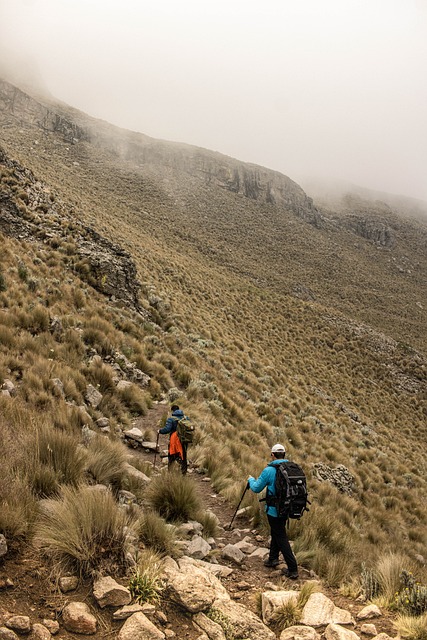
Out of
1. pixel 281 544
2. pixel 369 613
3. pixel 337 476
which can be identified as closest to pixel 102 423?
pixel 281 544

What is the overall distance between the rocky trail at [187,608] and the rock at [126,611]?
0.02 metres

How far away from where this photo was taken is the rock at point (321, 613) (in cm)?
372

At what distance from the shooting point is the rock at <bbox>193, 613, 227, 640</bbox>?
318 cm

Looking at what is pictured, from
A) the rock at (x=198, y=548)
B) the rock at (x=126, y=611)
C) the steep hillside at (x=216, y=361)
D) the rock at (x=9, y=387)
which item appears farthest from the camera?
the steep hillside at (x=216, y=361)

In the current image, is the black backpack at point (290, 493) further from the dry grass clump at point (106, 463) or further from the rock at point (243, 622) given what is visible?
the dry grass clump at point (106, 463)

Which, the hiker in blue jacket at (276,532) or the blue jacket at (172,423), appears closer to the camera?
the hiker in blue jacket at (276,532)

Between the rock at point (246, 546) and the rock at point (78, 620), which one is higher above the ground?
the rock at point (78, 620)

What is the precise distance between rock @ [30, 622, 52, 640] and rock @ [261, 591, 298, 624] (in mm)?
2125

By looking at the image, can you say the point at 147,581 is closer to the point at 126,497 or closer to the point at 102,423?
the point at 126,497

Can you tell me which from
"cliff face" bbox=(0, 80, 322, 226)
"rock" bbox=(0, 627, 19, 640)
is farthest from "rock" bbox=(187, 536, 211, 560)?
"cliff face" bbox=(0, 80, 322, 226)

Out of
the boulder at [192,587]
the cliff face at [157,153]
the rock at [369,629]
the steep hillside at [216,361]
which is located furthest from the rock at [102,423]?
the cliff face at [157,153]

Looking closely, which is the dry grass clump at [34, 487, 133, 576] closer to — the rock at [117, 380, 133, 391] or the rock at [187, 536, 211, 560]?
the rock at [187, 536, 211, 560]

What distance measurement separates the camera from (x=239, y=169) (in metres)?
92.6

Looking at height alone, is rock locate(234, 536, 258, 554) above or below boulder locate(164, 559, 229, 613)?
below
